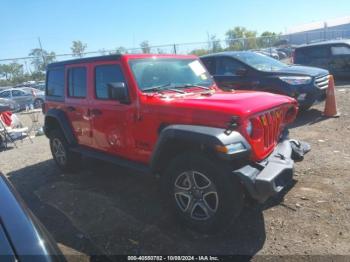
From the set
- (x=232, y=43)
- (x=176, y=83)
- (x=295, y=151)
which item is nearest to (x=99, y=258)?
(x=176, y=83)

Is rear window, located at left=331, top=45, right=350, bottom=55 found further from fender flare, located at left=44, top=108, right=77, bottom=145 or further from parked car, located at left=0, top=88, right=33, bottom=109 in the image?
parked car, located at left=0, top=88, right=33, bottom=109

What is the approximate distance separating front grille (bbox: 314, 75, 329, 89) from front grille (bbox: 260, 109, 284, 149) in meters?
4.81

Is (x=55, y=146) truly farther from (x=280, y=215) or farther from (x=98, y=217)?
(x=280, y=215)

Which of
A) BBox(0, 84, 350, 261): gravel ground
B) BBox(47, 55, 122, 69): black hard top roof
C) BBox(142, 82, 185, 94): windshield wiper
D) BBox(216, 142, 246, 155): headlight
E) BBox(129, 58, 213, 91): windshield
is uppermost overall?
BBox(47, 55, 122, 69): black hard top roof

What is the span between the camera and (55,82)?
6.19 meters

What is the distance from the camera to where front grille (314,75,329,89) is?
8.31 meters

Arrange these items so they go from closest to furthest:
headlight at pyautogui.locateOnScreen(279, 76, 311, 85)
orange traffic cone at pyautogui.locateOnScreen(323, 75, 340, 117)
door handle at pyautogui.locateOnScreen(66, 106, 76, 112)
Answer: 1. door handle at pyautogui.locateOnScreen(66, 106, 76, 112)
2. headlight at pyautogui.locateOnScreen(279, 76, 311, 85)
3. orange traffic cone at pyautogui.locateOnScreen(323, 75, 340, 117)

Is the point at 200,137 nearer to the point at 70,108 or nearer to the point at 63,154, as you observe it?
the point at 70,108

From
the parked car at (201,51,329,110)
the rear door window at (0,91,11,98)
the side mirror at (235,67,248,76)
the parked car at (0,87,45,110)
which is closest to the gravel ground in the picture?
the parked car at (201,51,329,110)

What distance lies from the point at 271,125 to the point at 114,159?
2176 millimetres

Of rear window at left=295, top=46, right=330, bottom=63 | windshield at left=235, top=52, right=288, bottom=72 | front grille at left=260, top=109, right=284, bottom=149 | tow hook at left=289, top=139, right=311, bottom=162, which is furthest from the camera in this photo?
rear window at left=295, top=46, right=330, bottom=63

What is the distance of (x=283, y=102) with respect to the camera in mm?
4027

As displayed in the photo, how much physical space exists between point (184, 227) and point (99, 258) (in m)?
0.95

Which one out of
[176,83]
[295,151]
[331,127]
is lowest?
[331,127]
